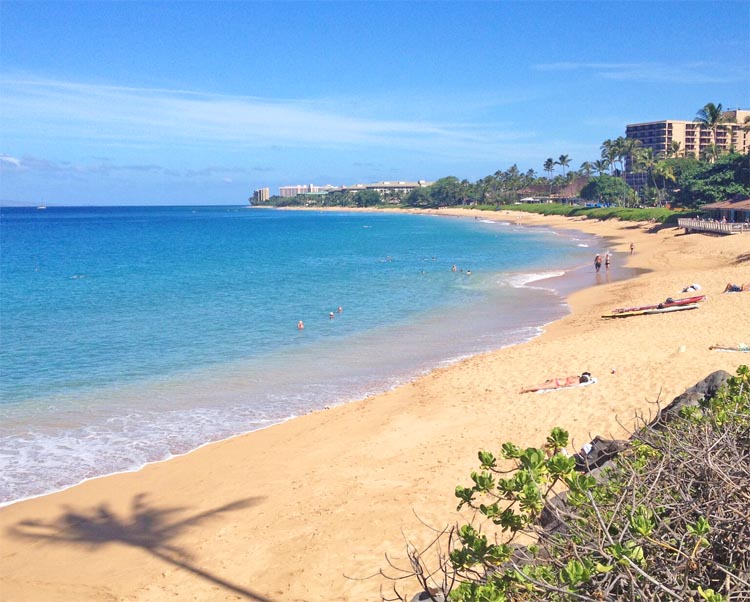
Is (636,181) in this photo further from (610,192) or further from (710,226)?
(710,226)

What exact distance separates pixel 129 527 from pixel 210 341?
1377cm

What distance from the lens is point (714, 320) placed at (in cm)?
1931

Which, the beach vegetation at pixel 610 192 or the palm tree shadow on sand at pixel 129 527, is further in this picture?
the beach vegetation at pixel 610 192

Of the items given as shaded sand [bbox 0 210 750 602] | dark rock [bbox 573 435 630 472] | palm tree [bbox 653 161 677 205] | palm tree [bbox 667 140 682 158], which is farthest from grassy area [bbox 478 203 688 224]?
dark rock [bbox 573 435 630 472]

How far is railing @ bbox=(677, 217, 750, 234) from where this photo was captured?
4506 cm

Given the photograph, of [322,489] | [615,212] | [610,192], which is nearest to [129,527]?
[322,489]

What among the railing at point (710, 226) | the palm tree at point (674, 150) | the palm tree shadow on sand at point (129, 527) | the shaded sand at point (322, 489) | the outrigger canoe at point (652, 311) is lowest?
the palm tree shadow on sand at point (129, 527)

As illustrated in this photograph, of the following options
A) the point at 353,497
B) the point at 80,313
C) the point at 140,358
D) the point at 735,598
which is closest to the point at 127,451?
the point at 353,497

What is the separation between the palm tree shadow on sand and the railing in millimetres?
43629

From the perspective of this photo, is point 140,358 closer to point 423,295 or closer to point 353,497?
point 353,497

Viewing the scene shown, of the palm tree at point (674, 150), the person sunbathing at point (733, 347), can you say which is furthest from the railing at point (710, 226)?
the palm tree at point (674, 150)

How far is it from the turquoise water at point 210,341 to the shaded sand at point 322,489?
59.1 inches

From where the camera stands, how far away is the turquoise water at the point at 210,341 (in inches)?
573

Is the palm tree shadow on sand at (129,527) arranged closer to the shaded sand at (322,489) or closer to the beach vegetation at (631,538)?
the shaded sand at (322,489)
